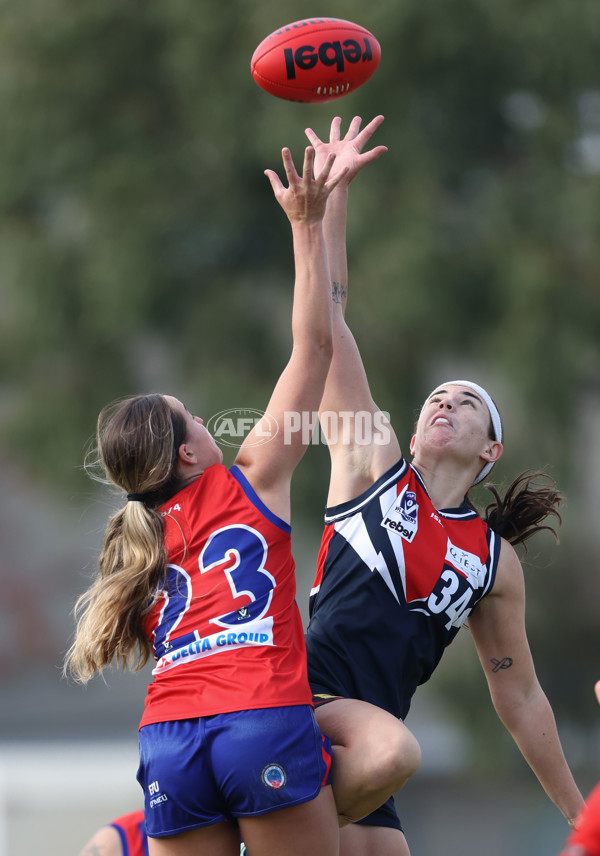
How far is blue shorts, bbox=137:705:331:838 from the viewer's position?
278 cm

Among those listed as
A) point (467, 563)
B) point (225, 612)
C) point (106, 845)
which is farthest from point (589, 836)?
point (106, 845)

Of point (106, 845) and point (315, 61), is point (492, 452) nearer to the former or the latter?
point (315, 61)

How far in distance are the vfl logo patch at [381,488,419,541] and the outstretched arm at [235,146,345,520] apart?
1.77ft

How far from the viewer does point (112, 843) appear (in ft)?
11.7

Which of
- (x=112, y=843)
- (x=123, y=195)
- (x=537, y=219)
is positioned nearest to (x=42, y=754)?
(x=123, y=195)

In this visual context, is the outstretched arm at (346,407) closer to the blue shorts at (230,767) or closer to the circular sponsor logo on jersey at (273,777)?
the blue shorts at (230,767)

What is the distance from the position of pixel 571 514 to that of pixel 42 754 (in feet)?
23.3

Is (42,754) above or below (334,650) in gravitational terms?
below

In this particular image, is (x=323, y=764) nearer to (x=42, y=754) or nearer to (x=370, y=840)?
(x=370, y=840)

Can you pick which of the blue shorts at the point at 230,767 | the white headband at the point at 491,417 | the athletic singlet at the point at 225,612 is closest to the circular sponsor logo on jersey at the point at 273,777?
the blue shorts at the point at 230,767

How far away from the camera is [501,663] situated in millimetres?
3857

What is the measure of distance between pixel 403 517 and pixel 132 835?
4.45ft

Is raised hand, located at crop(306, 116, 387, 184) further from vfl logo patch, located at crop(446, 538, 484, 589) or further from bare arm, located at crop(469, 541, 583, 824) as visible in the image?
bare arm, located at crop(469, 541, 583, 824)

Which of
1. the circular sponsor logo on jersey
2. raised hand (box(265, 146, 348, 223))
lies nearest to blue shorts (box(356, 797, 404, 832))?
the circular sponsor logo on jersey
